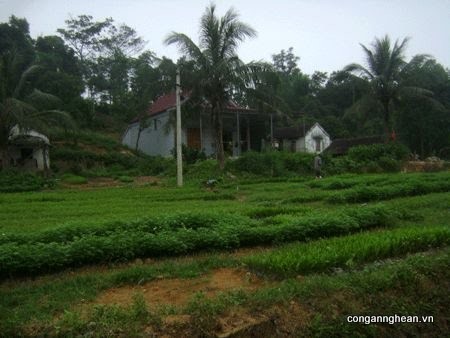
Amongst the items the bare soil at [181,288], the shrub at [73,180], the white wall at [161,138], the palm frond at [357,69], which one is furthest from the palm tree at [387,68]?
the bare soil at [181,288]

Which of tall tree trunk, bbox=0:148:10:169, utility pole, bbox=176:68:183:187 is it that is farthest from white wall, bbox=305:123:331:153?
tall tree trunk, bbox=0:148:10:169

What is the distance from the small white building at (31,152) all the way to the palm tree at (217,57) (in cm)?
1205

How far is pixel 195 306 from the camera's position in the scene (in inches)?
194

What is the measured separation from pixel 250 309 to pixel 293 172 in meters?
22.4

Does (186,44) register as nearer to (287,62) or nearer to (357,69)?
(357,69)

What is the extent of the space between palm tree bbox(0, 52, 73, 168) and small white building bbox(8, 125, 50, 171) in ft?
7.26

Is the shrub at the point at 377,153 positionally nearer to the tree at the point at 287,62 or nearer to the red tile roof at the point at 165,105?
the red tile roof at the point at 165,105

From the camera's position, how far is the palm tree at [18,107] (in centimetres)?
2402

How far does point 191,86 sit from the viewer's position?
78.8 feet

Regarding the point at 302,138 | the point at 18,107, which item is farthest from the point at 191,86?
the point at 302,138

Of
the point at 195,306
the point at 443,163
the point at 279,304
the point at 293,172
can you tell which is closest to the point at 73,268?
the point at 195,306

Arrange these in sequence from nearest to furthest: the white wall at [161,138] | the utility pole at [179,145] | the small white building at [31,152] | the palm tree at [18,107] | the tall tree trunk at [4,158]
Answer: the utility pole at [179,145]
the palm tree at [18,107]
the tall tree trunk at [4,158]
the small white building at [31,152]
the white wall at [161,138]

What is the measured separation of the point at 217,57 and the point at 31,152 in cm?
1616

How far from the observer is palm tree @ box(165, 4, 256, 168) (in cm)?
2347
